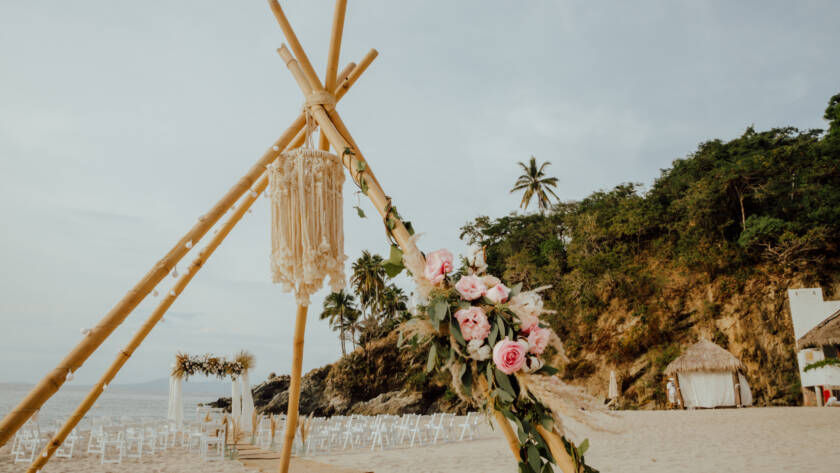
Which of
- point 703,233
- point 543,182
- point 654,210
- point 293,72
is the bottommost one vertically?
point 293,72

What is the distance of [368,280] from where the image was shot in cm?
3759

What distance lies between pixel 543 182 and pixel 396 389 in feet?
62.8

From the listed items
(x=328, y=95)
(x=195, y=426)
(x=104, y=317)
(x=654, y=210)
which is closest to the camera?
(x=104, y=317)

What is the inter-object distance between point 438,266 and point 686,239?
85.0 ft

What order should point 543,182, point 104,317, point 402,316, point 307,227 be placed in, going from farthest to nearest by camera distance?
point 543,182
point 307,227
point 402,316
point 104,317

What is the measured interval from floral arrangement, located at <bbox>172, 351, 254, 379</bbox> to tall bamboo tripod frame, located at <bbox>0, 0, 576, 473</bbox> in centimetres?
1150

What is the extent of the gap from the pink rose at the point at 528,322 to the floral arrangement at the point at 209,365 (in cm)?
1414

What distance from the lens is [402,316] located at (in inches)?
91.4

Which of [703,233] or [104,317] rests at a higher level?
[703,233]

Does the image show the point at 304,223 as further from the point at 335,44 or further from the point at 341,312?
the point at 341,312

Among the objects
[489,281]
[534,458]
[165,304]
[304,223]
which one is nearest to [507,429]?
[534,458]

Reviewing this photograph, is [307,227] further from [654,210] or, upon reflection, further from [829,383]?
[654,210]

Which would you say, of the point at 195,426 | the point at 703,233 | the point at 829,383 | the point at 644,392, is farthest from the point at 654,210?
the point at 195,426

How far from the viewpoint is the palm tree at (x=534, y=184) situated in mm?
38156
